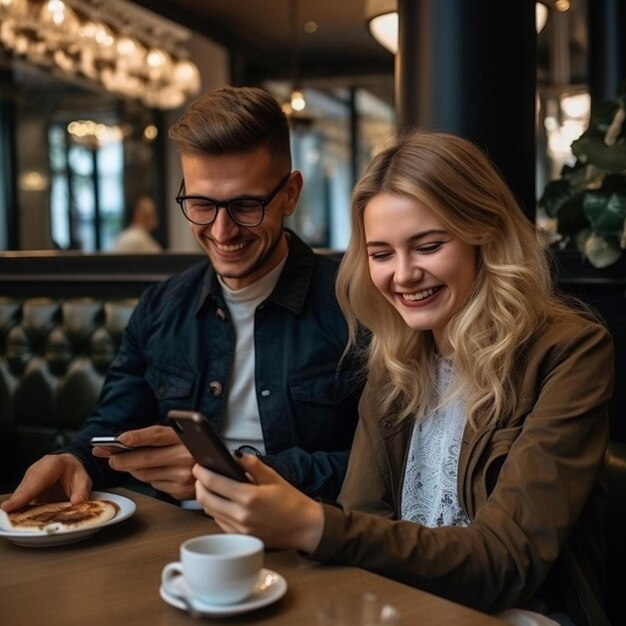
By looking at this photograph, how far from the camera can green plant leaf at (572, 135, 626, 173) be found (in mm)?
2363

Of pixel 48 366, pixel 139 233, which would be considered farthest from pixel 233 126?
pixel 139 233

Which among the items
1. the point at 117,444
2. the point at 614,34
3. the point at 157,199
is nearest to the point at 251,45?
the point at 157,199

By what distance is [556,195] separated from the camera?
103 inches

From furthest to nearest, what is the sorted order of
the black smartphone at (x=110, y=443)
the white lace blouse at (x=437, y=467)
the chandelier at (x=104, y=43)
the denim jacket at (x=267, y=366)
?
the chandelier at (x=104, y=43)
the denim jacket at (x=267, y=366)
the white lace blouse at (x=437, y=467)
the black smartphone at (x=110, y=443)

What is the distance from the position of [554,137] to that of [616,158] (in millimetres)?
6138

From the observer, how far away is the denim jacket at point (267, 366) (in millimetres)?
2156

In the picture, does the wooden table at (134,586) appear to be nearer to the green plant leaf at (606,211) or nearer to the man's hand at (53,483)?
the man's hand at (53,483)

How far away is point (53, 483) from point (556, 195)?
5.23 ft

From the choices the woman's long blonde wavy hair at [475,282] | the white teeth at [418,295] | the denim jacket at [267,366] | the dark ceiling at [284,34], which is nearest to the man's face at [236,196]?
the denim jacket at [267,366]

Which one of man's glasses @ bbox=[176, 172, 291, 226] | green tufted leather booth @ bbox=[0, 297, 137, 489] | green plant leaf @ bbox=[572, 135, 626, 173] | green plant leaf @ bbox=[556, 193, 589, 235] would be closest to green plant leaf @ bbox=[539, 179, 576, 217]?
green plant leaf @ bbox=[556, 193, 589, 235]

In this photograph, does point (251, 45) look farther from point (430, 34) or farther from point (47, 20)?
point (430, 34)

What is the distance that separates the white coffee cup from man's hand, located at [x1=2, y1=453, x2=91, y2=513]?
0.59m

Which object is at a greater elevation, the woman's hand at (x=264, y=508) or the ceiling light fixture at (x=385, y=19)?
the ceiling light fixture at (x=385, y=19)

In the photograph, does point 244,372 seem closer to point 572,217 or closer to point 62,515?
point 62,515
